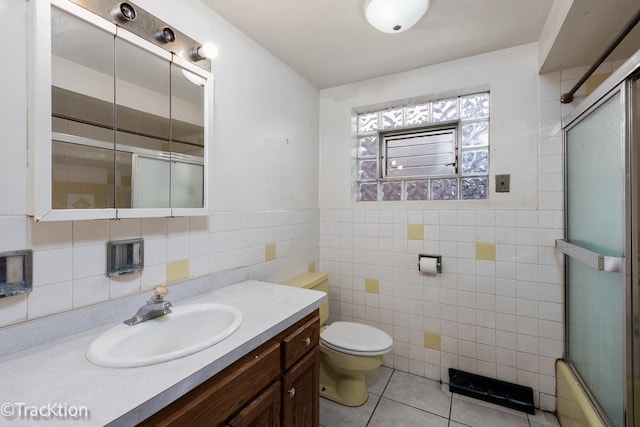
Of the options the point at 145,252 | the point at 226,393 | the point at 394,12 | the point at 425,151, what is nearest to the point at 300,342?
the point at 226,393

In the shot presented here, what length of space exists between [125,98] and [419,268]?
1.96 metres

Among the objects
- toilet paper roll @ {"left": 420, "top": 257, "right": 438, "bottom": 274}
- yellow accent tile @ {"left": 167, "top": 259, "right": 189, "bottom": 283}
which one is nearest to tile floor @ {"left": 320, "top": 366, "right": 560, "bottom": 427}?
toilet paper roll @ {"left": 420, "top": 257, "right": 438, "bottom": 274}

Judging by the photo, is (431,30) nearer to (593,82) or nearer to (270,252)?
(593,82)

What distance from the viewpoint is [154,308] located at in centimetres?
110

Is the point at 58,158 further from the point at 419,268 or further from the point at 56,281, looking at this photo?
the point at 419,268

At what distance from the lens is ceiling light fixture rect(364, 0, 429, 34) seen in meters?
1.35

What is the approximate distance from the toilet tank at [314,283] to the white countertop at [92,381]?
3.08 feet

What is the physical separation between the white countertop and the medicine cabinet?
0.41 metres

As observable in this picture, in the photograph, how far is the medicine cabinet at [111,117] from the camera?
90 cm

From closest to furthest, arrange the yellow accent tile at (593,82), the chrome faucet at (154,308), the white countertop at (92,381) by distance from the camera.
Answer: the white countertop at (92,381) < the chrome faucet at (154,308) < the yellow accent tile at (593,82)

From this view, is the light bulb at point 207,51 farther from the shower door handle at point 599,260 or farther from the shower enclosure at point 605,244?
the shower door handle at point 599,260

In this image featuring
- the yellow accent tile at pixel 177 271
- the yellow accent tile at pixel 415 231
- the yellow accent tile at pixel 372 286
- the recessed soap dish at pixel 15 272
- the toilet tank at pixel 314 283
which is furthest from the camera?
the yellow accent tile at pixel 372 286

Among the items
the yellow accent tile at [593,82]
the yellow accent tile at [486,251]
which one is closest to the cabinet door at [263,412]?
the yellow accent tile at [486,251]

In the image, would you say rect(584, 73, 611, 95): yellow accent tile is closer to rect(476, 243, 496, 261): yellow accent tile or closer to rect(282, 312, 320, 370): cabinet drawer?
rect(476, 243, 496, 261): yellow accent tile
